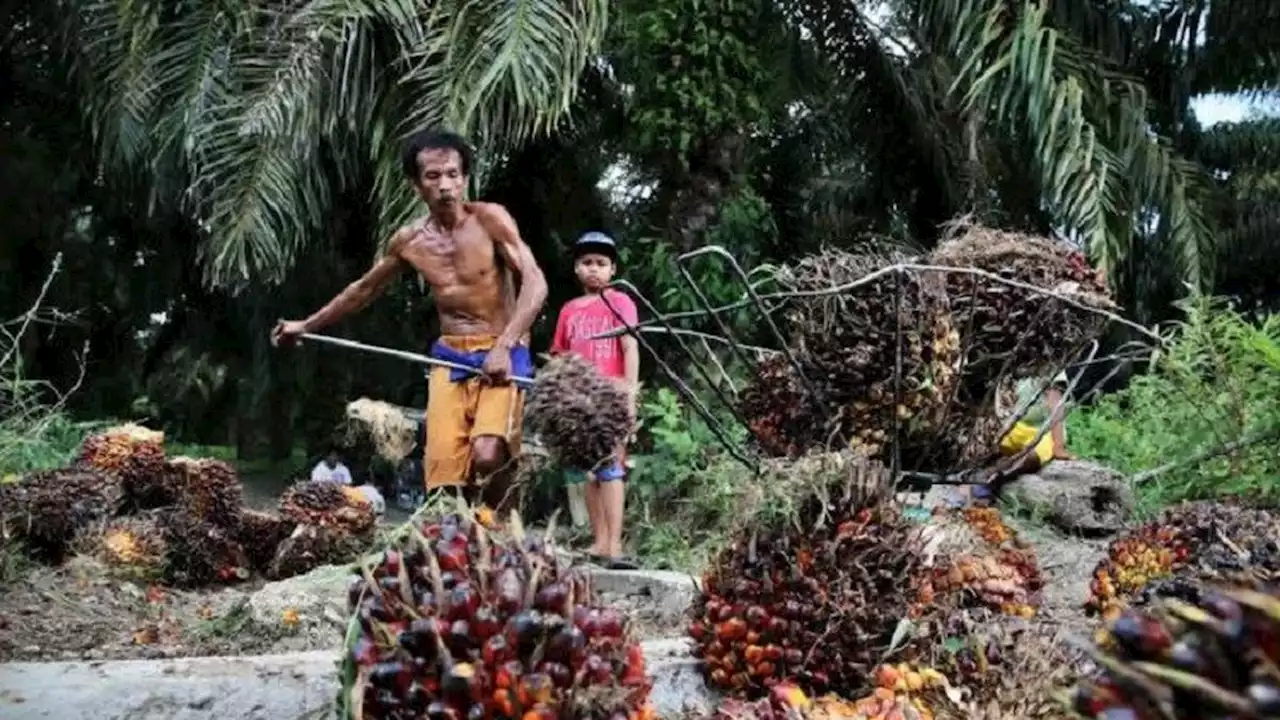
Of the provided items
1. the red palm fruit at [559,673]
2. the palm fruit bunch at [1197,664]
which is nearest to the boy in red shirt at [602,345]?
the red palm fruit at [559,673]

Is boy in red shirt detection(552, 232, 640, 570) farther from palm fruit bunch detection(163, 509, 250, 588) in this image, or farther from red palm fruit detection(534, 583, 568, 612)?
red palm fruit detection(534, 583, 568, 612)

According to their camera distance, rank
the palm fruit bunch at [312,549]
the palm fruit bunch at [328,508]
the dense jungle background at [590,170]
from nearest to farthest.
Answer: the palm fruit bunch at [312,549]
the palm fruit bunch at [328,508]
the dense jungle background at [590,170]

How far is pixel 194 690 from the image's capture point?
9.14 feet

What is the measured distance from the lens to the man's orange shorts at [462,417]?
179 inches

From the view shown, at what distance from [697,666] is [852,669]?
0.36 meters

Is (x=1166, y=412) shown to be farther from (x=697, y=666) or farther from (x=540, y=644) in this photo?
(x=540, y=644)

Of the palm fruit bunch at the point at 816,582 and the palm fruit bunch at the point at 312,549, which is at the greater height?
the palm fruit bunch at the point at 816,582

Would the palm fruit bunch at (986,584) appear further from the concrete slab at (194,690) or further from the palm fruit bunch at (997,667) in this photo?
the concrete slab at (194,690)

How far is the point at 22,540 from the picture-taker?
5.39m

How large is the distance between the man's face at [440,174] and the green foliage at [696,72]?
4616 millimetres

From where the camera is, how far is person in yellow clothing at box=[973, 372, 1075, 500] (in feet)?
10.7

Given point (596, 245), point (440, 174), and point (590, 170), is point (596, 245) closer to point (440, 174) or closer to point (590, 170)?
point (440, 174)

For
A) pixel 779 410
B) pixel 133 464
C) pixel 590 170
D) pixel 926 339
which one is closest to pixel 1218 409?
pixel 779 410

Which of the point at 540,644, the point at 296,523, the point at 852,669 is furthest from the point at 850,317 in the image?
the point at 296,523
